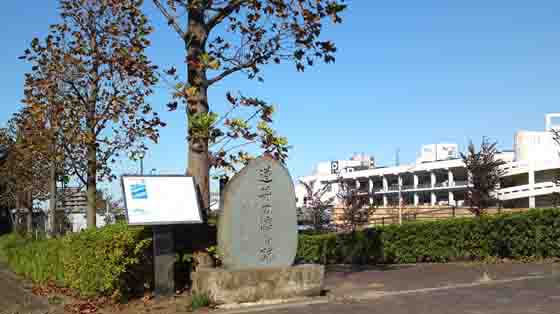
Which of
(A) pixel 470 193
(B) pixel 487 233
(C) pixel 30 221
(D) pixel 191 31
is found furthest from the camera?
(C) pixel 30 221

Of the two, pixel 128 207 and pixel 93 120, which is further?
pixel 93 120

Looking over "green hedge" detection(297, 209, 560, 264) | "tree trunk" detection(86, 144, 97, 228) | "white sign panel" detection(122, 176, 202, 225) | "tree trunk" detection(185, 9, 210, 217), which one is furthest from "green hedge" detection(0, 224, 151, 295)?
"green hedge" detection(297, 209, 560, 264)

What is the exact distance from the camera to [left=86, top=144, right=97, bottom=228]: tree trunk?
1670cm

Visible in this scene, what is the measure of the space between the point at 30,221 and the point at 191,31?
78.4 ft

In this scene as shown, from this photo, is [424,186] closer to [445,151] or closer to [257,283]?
[445,151]

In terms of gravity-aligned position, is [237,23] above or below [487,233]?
above

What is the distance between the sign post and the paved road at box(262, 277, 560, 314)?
2241 mm

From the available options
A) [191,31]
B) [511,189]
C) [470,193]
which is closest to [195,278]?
[191,31]

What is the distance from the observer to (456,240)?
16.3m

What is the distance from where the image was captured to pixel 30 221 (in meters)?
31.7

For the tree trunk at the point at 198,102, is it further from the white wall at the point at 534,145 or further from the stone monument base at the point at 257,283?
the white wall at the point at 534,145

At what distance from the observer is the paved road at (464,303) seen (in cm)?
845

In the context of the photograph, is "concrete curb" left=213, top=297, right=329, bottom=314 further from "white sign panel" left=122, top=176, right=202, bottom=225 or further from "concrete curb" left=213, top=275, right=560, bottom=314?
"white sign panel" left=122, top=176, right=202, bottom=225

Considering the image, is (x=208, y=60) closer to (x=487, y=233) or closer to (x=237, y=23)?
(x=237, y=23)
